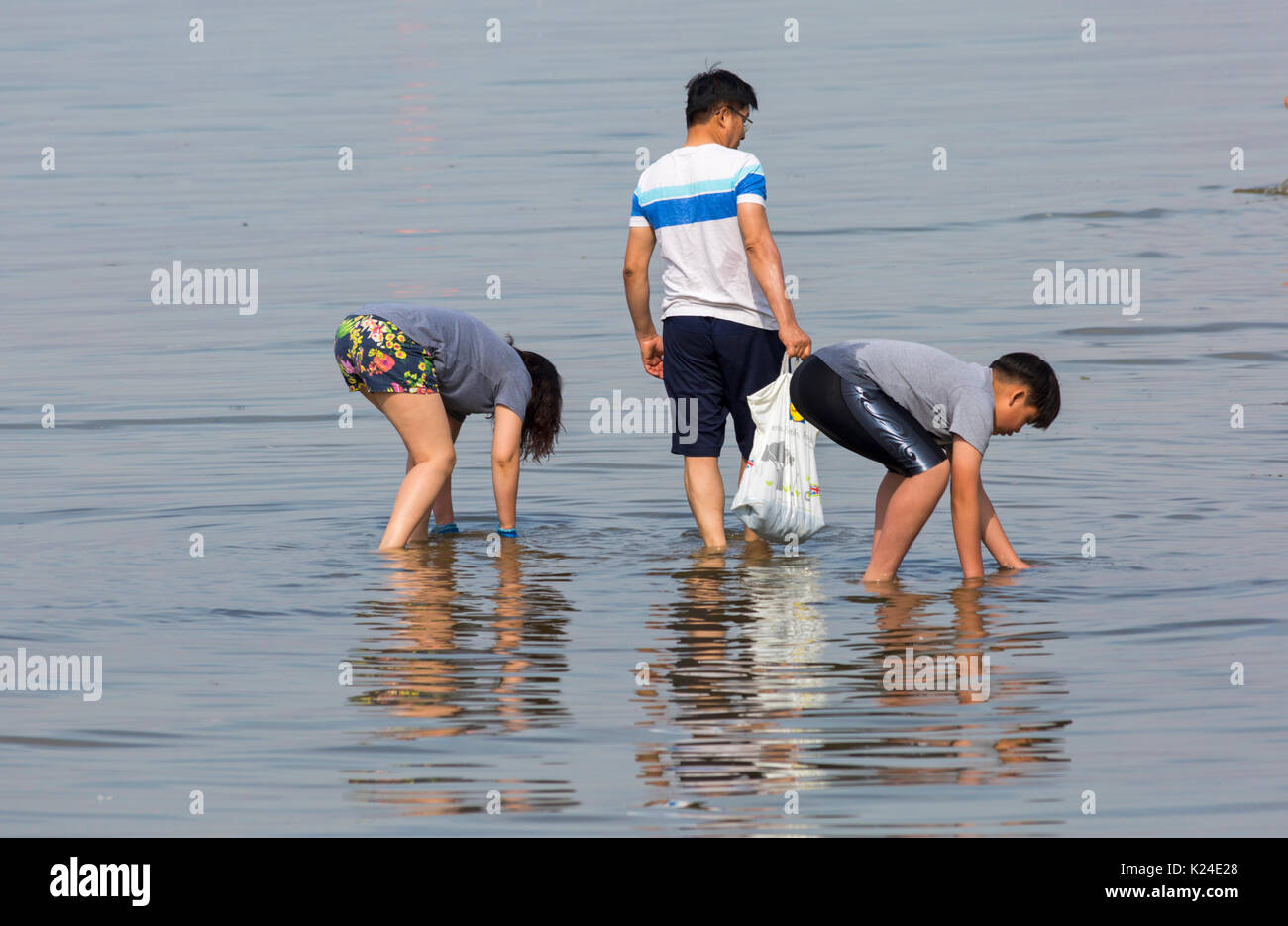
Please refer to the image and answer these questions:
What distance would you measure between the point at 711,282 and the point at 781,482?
3.01 feet

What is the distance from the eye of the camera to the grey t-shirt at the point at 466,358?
8.04 meters

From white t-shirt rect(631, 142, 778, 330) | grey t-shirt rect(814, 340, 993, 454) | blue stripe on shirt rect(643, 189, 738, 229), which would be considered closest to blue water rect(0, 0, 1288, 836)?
grey t-shirt rect(814, 340, 993, 454)

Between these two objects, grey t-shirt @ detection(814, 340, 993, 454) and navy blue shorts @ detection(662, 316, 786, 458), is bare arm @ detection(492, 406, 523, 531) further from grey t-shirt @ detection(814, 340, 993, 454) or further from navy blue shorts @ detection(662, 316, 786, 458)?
grey t-shirt @ detection(814, 340, 993, 454)

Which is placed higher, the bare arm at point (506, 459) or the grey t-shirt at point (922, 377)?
the grey t-shirt at point (922, 377)

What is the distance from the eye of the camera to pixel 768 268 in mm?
7957

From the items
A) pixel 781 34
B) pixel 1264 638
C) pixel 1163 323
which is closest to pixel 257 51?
pixel 781 34

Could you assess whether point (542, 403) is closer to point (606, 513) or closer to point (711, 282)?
point (711, 282)

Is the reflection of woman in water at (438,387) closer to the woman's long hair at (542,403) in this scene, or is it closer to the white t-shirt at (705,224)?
the woman's long hair at (542,403)

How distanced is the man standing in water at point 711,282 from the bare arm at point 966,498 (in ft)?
3.49

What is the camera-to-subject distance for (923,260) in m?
15.6

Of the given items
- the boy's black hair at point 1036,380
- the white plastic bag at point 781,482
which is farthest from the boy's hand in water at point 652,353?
the boy's black hair at point 1036,380

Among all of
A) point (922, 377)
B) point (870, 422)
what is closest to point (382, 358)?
point (870, 422)

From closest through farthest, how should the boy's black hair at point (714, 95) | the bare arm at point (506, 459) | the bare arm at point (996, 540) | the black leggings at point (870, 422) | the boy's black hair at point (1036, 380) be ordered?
the boy's black hair at point (1036, 380) < the black leggings at point (870, 422) < the bare arm at point (996, 540) < the boy's black hair at point (714, 95) < the bare arm at point (506, 459)

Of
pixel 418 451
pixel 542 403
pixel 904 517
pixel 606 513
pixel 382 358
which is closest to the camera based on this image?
pixel 904 517
